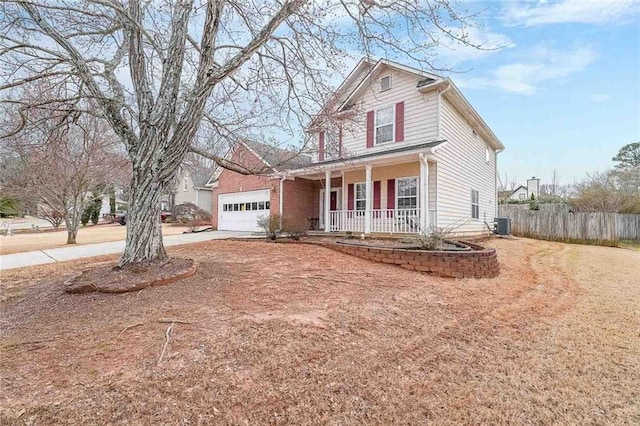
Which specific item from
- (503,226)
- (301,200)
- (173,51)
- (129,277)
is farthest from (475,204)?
(129,277)

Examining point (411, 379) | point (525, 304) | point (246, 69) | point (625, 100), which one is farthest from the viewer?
point (625, 100)

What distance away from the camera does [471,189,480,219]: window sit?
586 inches

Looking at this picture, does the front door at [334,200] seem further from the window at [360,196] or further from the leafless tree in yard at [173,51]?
the leafless tree in yard at [173,51]

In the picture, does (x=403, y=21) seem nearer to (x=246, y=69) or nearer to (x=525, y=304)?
(x=246, y=69)

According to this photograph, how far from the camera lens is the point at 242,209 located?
18.4 meters

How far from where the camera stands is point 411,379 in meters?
2.84

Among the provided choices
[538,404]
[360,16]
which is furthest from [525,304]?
[360,16]

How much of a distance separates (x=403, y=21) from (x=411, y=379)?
5.47 metres

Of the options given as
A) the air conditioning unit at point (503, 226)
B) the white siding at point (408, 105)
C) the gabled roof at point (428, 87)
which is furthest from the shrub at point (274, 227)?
the air conditioning unit at point (503, 226)

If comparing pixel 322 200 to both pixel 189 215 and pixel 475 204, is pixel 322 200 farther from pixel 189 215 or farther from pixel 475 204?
pixel 189 215

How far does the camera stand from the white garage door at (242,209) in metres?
17.1

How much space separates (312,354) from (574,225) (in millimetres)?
18407

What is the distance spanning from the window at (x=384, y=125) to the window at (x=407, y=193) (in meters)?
1.83

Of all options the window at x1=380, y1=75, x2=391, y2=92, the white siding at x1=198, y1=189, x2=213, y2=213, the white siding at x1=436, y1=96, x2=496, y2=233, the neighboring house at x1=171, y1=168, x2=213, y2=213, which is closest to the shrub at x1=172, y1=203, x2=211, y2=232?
the neighboring house at x1=171, y1=168, x2=213, y2=213
